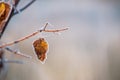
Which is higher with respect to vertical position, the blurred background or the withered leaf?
the withered leaf

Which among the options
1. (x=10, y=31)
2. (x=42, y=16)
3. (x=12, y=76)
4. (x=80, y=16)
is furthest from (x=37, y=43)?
(x=80, y=16)

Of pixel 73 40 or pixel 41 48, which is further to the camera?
pixel 73 40

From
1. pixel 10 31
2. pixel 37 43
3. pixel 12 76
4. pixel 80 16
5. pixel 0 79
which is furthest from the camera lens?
pixel 80 16

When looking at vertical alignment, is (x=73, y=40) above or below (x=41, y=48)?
below

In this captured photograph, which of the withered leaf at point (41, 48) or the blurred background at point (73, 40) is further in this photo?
the blurred background at point (73, 40)

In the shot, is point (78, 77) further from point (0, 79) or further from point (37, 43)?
point (37, 43)

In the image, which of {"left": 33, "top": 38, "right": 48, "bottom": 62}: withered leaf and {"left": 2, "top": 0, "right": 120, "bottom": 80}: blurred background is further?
{"left": 2, "top": 0, "right": 120, "bottom": 80}: blurred background

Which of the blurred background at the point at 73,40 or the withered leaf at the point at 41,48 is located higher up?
the withered leaf at the point at 41,48

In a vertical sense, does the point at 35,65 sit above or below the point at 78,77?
above
